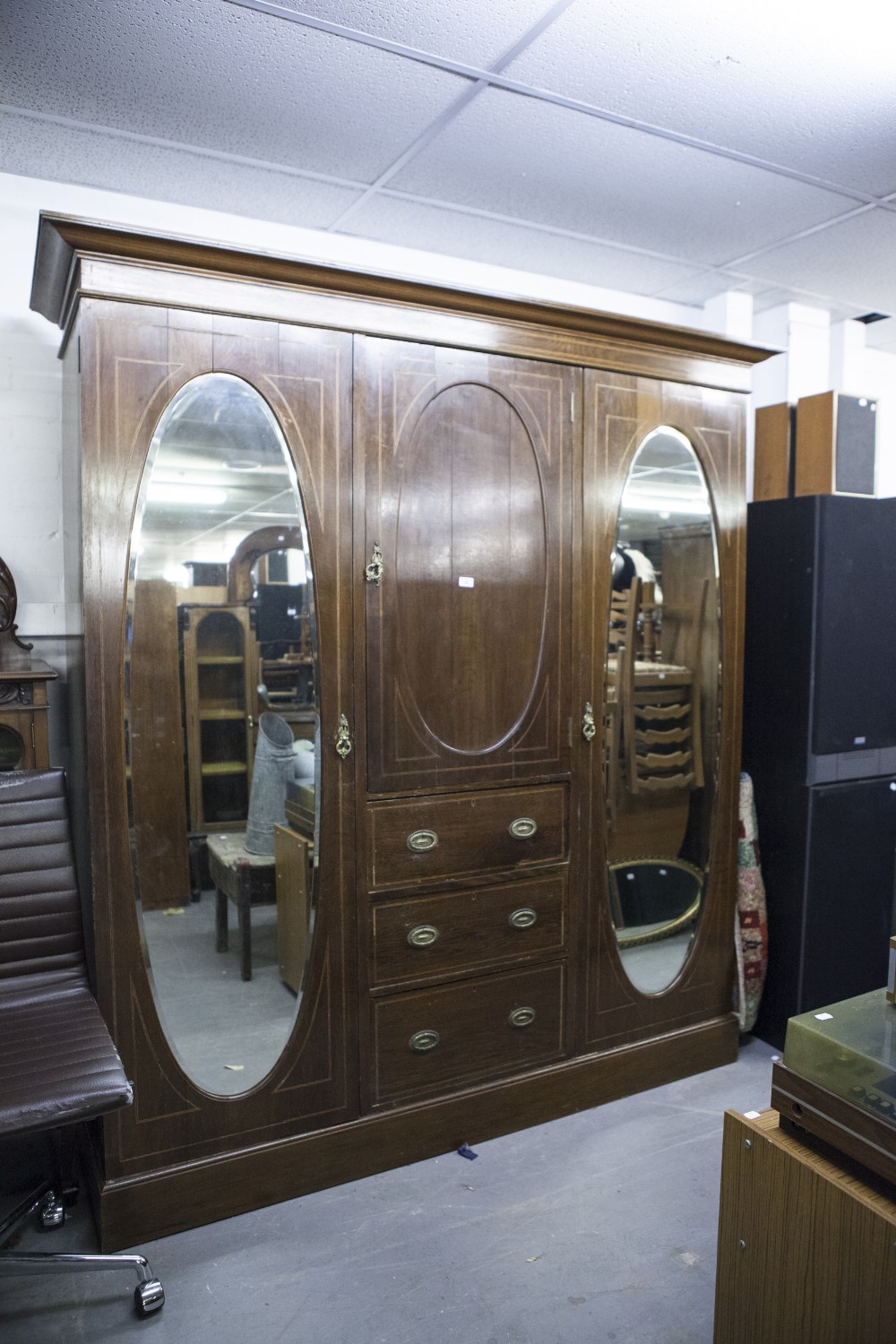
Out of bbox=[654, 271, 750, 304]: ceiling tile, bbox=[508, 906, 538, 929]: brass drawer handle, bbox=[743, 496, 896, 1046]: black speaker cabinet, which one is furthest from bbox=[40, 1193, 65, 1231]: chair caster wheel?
bbox=[654, 271, 750, 304]: ceiling tile

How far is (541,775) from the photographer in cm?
254

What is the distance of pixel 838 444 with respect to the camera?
9.69 feet

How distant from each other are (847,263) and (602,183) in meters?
1.07

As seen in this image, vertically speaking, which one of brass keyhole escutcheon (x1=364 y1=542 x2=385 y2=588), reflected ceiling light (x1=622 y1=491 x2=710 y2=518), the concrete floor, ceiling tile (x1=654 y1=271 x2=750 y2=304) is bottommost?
the concrete floor

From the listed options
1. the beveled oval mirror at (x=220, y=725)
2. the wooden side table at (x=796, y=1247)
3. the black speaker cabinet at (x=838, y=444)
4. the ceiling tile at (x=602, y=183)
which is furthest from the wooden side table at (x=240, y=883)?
the black speaker cabinet at (x=838, y=444)

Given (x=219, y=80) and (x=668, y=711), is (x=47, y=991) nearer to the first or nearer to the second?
(x=668, y=711)

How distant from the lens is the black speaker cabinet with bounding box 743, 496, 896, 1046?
2.82 metres

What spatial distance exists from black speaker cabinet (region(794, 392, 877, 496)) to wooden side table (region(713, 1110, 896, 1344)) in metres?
2.07

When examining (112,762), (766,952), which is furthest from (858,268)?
(112,762)

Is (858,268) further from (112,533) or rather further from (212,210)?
(112,533)

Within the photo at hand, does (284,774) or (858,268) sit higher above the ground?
(858,268)

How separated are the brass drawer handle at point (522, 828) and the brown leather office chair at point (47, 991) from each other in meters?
1.11

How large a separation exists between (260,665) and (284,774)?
0.27 meters

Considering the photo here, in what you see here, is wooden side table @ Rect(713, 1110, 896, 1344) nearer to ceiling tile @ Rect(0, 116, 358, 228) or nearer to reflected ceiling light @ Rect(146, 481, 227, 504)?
reflected ceiling light @ Rect(146, 481, 227, 504)
